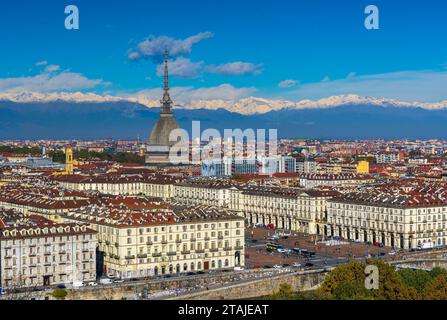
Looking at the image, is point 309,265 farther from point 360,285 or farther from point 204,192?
point 204,192

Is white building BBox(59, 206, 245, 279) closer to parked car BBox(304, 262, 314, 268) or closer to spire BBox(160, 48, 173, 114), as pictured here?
parked car BBox(304, 262, 314, 268)

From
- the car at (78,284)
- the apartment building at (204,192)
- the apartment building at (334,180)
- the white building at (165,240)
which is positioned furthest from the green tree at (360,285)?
the apartment building at (334,180)

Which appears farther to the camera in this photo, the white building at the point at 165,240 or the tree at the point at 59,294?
the white building at the point at 165,240

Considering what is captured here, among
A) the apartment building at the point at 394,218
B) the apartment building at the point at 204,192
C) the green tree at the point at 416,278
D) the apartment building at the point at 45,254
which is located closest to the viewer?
the green tree at the point at 416,278

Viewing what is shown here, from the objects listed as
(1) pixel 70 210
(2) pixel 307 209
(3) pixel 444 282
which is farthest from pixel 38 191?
(3) pixel 444 282

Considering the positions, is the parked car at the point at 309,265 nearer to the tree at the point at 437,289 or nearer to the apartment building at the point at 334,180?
the tree at the point at 437,289

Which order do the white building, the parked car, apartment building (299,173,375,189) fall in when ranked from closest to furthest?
the white building < the parked car < apartment building (299,173,375,189)

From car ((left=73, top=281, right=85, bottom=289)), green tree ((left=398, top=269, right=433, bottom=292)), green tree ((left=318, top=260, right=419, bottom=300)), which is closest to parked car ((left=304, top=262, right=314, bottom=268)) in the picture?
green tree ((left=398, top=269, right=433, bottom=292))
